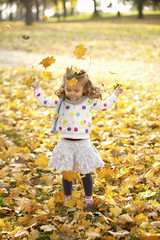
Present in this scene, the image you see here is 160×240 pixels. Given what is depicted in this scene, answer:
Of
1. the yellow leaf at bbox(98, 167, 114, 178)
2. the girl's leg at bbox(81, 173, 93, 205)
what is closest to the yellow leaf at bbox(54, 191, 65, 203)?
the girl's leg at bbox(81, 173, 93, 205)

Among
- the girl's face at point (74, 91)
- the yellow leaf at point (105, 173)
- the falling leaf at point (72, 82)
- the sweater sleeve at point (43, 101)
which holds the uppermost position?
the falling leaf at point (72, 82)

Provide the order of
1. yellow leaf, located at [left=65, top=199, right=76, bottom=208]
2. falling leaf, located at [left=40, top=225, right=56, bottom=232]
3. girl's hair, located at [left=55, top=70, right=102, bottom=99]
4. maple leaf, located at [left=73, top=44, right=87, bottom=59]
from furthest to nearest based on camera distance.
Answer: yellow leaf, located at [left=65, top=199, right=76, bottom=208], girl's hair, located at [left=55, top=70, right=102, bottom=99], maple leaf, located at [left=73, top=44, right=87, bottom=59], falling leaf, located at [left=40, top=225, right=56, bottom=232]

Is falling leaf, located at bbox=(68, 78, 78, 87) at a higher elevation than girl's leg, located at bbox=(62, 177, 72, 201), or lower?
higher

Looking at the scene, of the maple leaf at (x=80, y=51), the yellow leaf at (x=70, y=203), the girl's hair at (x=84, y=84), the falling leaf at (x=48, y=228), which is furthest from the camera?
the yellow leaf at (x=70, y=203)

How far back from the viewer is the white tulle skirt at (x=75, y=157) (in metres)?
2.67

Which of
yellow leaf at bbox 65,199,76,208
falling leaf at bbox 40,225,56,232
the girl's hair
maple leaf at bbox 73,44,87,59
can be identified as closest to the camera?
falling leaf at bbox 40,225,56,232

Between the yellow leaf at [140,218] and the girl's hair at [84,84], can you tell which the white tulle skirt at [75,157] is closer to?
the girl's hair at [84,84]

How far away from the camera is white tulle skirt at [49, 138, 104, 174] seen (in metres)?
2.67

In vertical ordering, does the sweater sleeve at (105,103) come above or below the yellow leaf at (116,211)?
above

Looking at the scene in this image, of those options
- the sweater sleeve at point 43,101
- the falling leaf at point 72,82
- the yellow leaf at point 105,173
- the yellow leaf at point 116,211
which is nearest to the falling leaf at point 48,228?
the yellow leaf at point 116,211

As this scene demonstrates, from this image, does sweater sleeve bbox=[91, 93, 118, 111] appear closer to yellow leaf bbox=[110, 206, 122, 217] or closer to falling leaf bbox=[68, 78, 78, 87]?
falling leaf bbox=[68, 78, 78, 87]

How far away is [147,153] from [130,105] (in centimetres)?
201

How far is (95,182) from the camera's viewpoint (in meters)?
3.21

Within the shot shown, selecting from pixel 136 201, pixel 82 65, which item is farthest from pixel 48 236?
pixel 82 65
